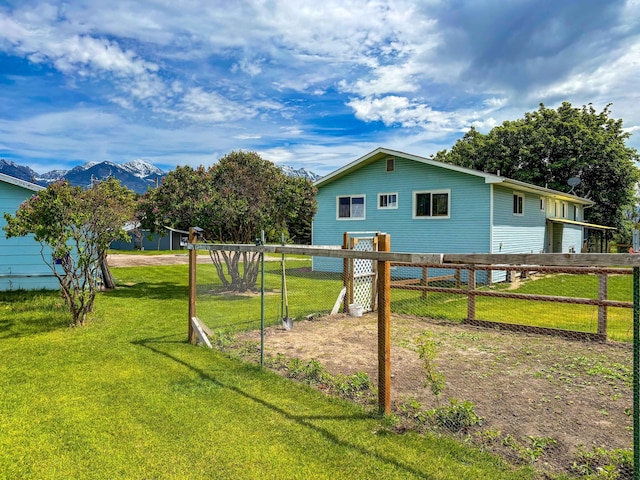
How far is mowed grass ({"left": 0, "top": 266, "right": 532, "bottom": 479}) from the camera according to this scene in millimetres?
2939

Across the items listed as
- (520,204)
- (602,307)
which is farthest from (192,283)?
(520,204)

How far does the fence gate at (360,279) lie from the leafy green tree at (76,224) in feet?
14.9

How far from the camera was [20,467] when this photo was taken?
3004mm

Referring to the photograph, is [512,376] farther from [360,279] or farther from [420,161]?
[420,161]

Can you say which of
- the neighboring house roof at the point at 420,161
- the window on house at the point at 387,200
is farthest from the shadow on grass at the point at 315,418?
the window on house at the point at 387,200

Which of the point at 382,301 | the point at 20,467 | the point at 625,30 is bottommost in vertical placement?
the point at 20,467

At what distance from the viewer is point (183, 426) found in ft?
11.8

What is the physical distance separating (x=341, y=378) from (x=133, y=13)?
9724 mm

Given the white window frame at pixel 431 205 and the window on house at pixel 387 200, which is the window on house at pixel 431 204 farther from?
the window on house at pixel 387 200

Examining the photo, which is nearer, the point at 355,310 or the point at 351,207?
the point at 355,310

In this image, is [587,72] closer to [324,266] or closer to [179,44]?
[324,266]

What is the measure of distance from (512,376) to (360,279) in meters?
4.93

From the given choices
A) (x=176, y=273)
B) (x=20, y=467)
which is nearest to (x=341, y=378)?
(x=20, y=467)

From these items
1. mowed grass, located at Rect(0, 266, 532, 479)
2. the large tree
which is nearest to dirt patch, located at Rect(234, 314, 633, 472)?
mowed grass, located at Rect(0, 266, 532, 479)
